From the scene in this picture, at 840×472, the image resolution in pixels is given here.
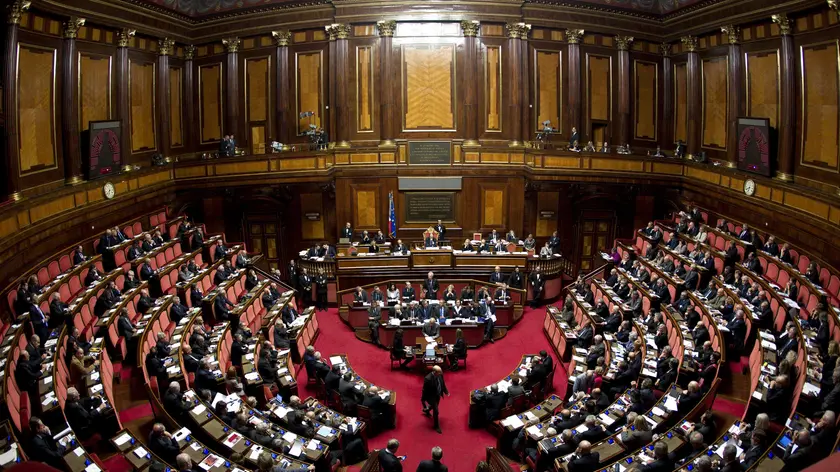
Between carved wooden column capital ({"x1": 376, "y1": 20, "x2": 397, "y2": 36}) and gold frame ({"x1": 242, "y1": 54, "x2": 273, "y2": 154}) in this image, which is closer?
carved wooden column capital ({"x1": 376, "y1": 20, "x2": 397, "y2": 36})

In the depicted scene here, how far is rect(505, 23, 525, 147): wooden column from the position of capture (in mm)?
20391

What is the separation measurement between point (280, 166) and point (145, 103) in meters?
4.49

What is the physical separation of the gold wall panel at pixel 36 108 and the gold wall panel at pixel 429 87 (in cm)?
996

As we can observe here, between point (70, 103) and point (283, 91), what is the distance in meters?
6.71

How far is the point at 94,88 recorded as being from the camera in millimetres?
17234

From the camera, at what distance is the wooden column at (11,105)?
45.2ft

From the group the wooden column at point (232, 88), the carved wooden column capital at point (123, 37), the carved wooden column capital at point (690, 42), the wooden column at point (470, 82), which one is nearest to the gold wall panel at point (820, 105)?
the carved wooden column capital at point (690, 42)

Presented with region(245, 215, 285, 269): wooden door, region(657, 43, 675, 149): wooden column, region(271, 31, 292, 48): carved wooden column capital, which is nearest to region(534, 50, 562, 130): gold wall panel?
region(657, 43, 675, 149): wooden column

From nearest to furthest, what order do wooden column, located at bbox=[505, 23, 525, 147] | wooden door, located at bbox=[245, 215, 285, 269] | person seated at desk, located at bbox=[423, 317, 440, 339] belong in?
1. person seated at desk, located at bbox=[423, 317, 440, 339]
2. wooden column, located at bbox=[505, 23, 525, 147]
3. wooden door, located at bbox=[245, 215, 285, 269]

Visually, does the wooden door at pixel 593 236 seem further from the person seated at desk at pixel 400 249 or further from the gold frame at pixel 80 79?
the gold frame at pixel 80 79

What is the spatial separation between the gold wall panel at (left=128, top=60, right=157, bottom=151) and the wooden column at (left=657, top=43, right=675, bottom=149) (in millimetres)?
16519

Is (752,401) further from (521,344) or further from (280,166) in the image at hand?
(280,166)

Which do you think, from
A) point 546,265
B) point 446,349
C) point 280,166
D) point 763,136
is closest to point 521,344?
point 446,349

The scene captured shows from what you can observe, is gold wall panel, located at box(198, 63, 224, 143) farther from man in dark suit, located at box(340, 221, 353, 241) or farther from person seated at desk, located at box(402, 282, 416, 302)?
person seated at desk, located at box(402, 282, 416, 302)
